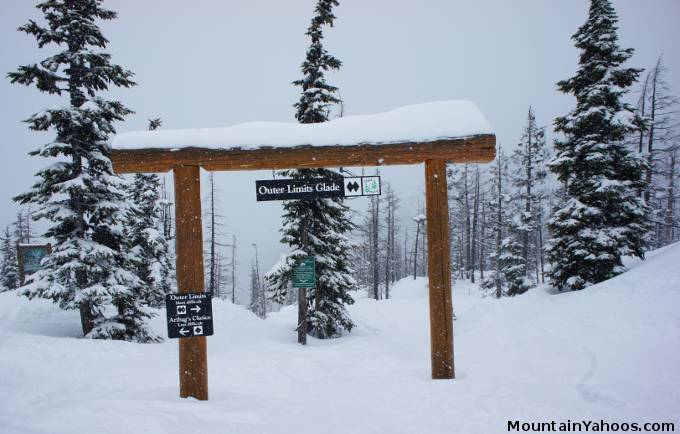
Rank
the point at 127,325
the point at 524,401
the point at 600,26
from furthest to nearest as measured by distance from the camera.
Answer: the point at 600,26 → the point at 127,325 → the point at 524,401

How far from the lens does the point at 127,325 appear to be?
11633 mm

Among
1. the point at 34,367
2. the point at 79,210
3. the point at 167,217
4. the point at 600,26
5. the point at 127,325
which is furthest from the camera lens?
the point at 167,217

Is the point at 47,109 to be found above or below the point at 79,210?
above

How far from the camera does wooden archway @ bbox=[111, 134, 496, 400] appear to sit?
5.30 metres

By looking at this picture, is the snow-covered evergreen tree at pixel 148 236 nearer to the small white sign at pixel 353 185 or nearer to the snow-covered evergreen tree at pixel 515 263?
the small white sign at pixel 353 185

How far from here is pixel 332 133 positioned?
5586 millimetres

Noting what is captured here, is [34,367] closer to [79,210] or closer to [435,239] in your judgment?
[79,210]

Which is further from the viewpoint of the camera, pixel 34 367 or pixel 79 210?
pixel 79 210

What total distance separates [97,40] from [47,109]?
2853 mm

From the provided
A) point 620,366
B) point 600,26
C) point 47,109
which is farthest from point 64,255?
point 600,26

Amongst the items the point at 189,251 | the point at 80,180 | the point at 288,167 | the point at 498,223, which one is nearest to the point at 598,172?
the point at 288,167

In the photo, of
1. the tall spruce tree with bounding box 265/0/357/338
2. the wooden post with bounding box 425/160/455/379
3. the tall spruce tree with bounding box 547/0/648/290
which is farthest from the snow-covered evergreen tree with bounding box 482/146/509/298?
the wooden post with bounding box 425/160/455/379

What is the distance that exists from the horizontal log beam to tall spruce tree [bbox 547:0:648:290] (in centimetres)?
946

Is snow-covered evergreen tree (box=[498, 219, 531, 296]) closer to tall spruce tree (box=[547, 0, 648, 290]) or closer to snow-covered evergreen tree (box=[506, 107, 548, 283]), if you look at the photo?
snow-covered evergreen tree (box=[506, 107, 548, 283])
